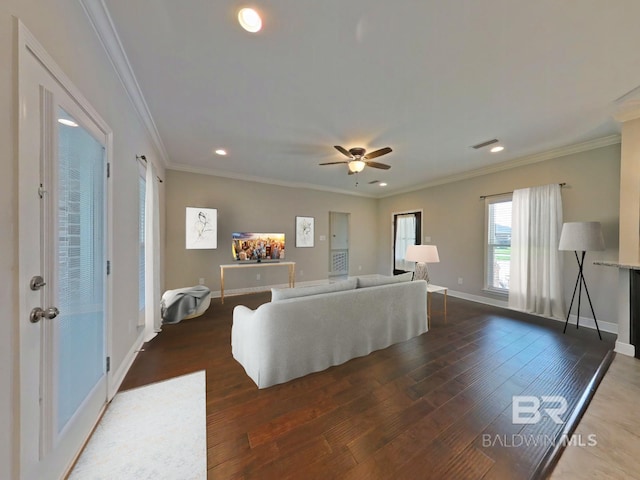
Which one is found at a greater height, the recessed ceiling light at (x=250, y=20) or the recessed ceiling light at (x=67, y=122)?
the recessed ceiling light at (x=250, y=20)

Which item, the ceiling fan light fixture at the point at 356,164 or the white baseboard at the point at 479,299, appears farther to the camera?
the white baseboard at the point at 479,299

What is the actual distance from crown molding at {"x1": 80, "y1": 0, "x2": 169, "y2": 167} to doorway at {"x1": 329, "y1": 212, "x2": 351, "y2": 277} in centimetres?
510

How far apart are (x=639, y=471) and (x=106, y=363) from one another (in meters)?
3.50

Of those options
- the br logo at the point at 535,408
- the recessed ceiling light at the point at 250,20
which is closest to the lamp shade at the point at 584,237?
the br logo at the point at 535,408

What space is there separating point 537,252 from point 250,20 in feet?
16.3

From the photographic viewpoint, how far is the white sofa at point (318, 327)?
6.29ft

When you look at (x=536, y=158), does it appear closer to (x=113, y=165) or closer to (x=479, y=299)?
(x=479, y=299)

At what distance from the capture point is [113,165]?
1.88m

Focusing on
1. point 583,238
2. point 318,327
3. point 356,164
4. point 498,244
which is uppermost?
point 356,164

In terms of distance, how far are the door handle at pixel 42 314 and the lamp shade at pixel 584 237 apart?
497cm

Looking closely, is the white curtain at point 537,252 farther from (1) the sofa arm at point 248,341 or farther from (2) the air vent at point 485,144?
(1) the sofa arm at point 248,341

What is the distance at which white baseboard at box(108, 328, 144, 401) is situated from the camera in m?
1.80

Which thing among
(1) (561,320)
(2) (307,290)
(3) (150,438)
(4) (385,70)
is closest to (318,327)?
(2) (307,290)

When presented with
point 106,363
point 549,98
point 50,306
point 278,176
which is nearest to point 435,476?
point 50,306
